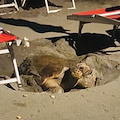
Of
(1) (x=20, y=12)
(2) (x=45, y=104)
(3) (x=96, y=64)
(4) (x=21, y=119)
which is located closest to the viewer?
(4) (x=21, y=119)

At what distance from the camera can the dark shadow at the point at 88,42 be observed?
21.0ft

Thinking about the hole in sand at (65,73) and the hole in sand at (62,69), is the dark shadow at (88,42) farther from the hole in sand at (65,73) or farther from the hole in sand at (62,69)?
the hole in sand at (65,73)

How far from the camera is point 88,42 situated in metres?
6.64

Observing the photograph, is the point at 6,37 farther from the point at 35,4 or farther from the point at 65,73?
the point at 35,4

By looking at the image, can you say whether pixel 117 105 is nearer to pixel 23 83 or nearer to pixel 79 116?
pixel 79 116

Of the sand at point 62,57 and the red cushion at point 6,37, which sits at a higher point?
the red cushion at point 6,37

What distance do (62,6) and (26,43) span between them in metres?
3.39

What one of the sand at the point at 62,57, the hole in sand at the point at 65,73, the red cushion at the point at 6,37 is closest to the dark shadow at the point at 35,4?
the sand at the point at 62,57

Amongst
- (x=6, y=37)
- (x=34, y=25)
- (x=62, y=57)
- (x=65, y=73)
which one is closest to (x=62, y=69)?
(x=65, y=73)

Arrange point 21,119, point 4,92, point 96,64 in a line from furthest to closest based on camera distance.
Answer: point 96,64, point 4,92, point 21,119

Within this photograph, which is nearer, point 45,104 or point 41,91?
point 45,104

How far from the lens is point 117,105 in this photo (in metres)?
4.46

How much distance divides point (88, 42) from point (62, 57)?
2.73 feet

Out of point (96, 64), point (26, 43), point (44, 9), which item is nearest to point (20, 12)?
point (44, 9)
